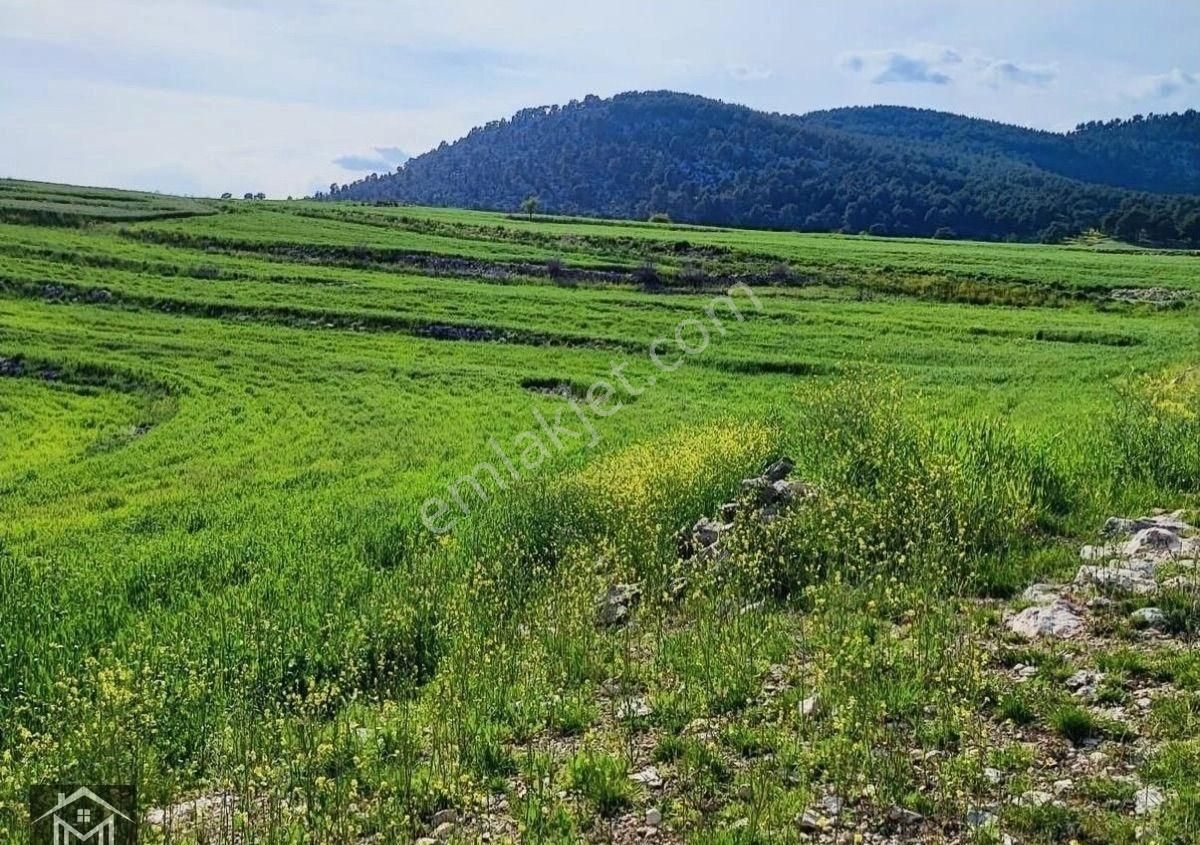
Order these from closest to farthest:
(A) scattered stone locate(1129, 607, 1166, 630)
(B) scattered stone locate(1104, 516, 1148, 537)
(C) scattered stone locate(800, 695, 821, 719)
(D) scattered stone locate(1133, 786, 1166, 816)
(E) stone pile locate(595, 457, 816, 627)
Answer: (D) scattered stone locate(1133, 786, 1166, 816) → (C) scattered stone locate(800, 695, 821, 719) → (A) scattered stone locate(1129, 607, 1166, 630) → (B) scattered stone locate(1104, 516, 1148, 537) → (E) stone pile locate(595, 457, 816, 627)

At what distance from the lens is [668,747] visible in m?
7.11

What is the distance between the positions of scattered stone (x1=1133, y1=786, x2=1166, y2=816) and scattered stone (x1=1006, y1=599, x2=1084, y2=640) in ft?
8.15

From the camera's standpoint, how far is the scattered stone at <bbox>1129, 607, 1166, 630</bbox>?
815 centimetres

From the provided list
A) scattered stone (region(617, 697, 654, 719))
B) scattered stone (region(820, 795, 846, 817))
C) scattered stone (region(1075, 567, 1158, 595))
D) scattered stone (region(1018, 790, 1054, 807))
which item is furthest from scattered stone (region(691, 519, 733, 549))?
scattered stone (region(1018, 790, 1054, 807))

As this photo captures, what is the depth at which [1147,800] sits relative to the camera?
5.75 metres

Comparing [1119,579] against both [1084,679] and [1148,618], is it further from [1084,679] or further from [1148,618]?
[1084,679]

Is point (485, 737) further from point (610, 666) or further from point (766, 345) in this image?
point (766, 345)

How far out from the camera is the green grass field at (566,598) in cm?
652

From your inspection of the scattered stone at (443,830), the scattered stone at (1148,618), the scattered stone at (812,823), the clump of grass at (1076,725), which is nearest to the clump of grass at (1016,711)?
the clump of grass at (1076,725)

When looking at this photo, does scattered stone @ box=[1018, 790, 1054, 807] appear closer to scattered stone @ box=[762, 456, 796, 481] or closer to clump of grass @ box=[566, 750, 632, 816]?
clump of grass @ box=[566, 750, 632, 816]

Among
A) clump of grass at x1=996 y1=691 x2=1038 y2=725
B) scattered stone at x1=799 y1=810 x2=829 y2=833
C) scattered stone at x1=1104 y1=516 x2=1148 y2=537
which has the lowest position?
scattered stone at x1=799 y1=810 x2=829 y2=833

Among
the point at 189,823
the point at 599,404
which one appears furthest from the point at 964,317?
the point at 189,823

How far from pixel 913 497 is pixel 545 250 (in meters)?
56.9

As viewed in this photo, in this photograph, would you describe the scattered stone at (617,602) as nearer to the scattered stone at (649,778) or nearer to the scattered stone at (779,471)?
the scattered stone at (649,778)
